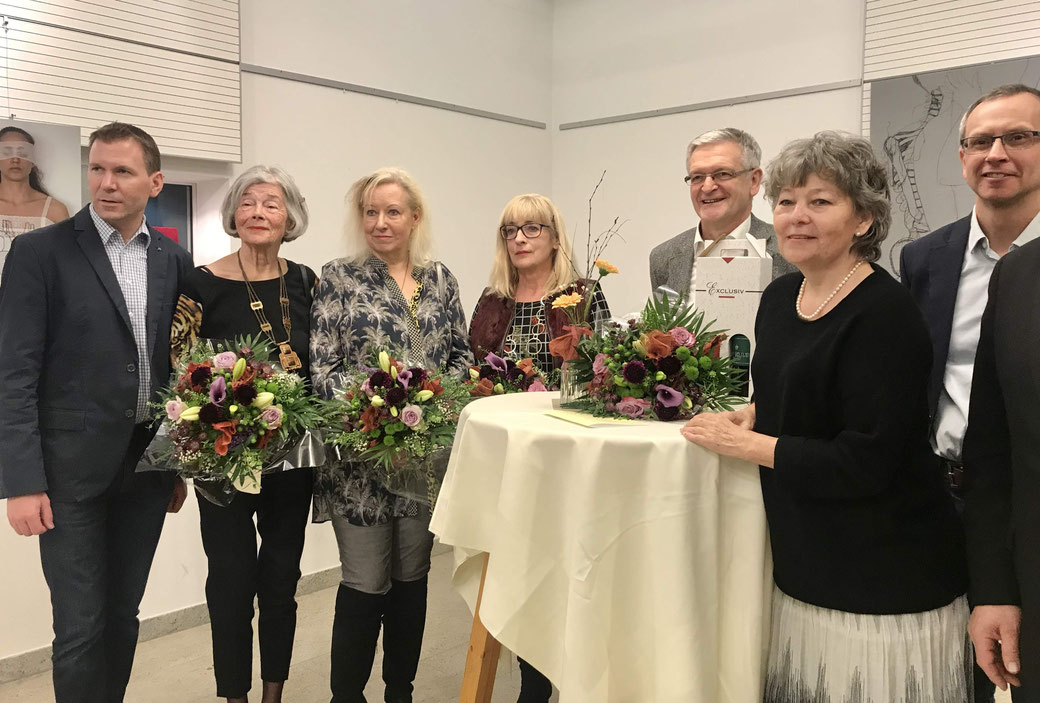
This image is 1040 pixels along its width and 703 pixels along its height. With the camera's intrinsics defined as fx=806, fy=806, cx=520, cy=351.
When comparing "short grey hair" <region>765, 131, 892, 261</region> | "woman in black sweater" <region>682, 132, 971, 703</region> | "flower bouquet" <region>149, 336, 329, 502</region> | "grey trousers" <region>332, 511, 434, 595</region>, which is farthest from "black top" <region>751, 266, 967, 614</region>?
"flower bouquet" <region>149, 336, 329, 502</region>

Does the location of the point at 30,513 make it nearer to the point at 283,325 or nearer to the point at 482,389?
the point at 283,325

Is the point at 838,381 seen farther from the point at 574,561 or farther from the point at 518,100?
the point at 518,100

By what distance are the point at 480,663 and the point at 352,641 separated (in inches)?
31.1

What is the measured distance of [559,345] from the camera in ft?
6.94

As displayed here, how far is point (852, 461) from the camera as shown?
1596 millimetres

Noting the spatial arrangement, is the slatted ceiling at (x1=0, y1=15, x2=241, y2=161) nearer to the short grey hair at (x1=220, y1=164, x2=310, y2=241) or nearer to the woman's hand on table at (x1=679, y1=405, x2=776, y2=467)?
the short grey hair at (x1=220, y1=164, x2=310, y2=241)

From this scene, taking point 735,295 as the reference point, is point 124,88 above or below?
above

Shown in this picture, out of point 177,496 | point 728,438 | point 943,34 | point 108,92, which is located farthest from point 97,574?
point 943,34

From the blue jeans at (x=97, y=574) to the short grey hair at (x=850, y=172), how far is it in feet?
7.43

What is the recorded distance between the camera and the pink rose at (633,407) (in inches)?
77.1

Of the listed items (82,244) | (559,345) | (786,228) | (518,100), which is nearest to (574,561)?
(559,345)

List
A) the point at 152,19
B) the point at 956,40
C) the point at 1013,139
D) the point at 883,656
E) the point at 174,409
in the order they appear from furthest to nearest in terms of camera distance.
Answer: the point at 956,40 → the point at 152,19 → the point at 174,409 → the point at 1013,139 → the point at 883,656

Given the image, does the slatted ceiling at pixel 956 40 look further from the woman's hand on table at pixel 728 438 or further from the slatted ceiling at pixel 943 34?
the woman's hand on table at pixel 728 438

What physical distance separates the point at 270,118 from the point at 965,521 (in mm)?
4097
